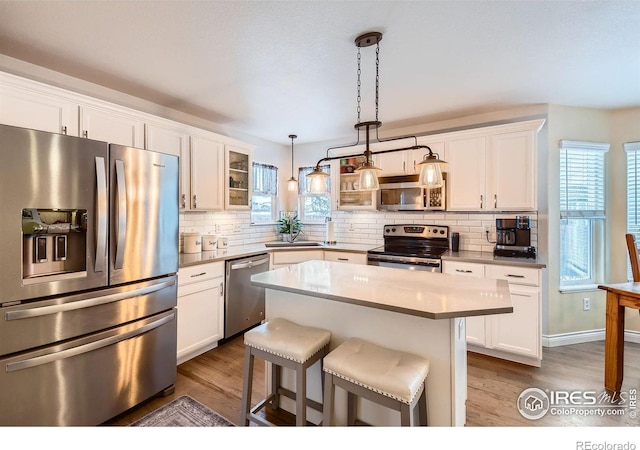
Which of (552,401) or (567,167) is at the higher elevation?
(567,167)

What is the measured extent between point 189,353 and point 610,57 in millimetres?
4161

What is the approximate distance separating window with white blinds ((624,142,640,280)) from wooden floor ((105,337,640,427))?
3.92 ft

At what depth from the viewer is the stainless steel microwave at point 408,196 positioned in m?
3.43

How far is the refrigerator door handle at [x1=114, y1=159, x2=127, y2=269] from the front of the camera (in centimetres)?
198

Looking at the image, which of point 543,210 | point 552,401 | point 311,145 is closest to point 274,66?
point 311,145

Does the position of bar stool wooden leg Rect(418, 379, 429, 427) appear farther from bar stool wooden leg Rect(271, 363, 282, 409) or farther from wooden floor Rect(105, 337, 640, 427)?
bar stool wooden leg Rect(271, 363, 282, 409)

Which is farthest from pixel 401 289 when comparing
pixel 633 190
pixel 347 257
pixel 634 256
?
pixel 633 190

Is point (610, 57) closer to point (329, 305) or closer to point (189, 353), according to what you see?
point (329, 305)

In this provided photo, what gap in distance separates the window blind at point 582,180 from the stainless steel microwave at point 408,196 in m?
1.26

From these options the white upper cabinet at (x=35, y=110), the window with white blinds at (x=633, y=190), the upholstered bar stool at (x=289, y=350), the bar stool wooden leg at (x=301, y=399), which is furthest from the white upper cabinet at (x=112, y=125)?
the window with white blinds at (x=633, y=190)

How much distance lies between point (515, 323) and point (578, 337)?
44.5 inches

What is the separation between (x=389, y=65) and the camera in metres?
2.32

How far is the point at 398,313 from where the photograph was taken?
1664mm

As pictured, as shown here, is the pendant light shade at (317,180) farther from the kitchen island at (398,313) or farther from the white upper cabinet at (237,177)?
the white upper cabinet at (237,177)
